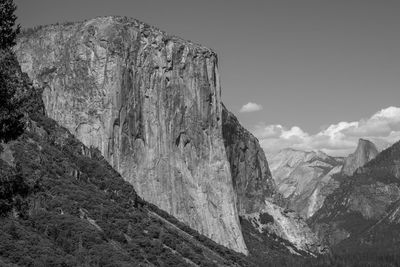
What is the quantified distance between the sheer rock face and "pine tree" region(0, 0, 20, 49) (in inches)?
4365

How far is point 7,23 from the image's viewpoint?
92.4 feet

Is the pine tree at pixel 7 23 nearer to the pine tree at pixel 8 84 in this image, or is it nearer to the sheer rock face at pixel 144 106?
the pine tree at pixel 8 84

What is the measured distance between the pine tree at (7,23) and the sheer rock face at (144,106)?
110860 millimetres

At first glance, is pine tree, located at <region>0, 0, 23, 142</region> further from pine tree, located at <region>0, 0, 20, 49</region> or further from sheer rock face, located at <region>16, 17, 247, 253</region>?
sheer rock face, located at <region>16, 17, 247, 253</region>

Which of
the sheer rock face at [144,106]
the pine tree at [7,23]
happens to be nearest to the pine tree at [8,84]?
the pine tree at [7,23]

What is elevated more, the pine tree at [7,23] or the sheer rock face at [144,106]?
the sheer rock face at [144,106]

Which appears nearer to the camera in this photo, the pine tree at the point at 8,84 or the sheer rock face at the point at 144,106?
the pine tree at the point at 8,84

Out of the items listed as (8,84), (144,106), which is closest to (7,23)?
(8,84)

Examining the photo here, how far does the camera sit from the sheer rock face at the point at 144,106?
465 feet

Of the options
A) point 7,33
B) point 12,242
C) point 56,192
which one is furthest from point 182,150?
point 7,33

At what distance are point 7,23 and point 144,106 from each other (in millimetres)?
118301

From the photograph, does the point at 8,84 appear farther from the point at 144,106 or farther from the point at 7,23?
the point at 144,106

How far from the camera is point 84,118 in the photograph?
468 ft

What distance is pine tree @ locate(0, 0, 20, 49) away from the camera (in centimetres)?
2802
